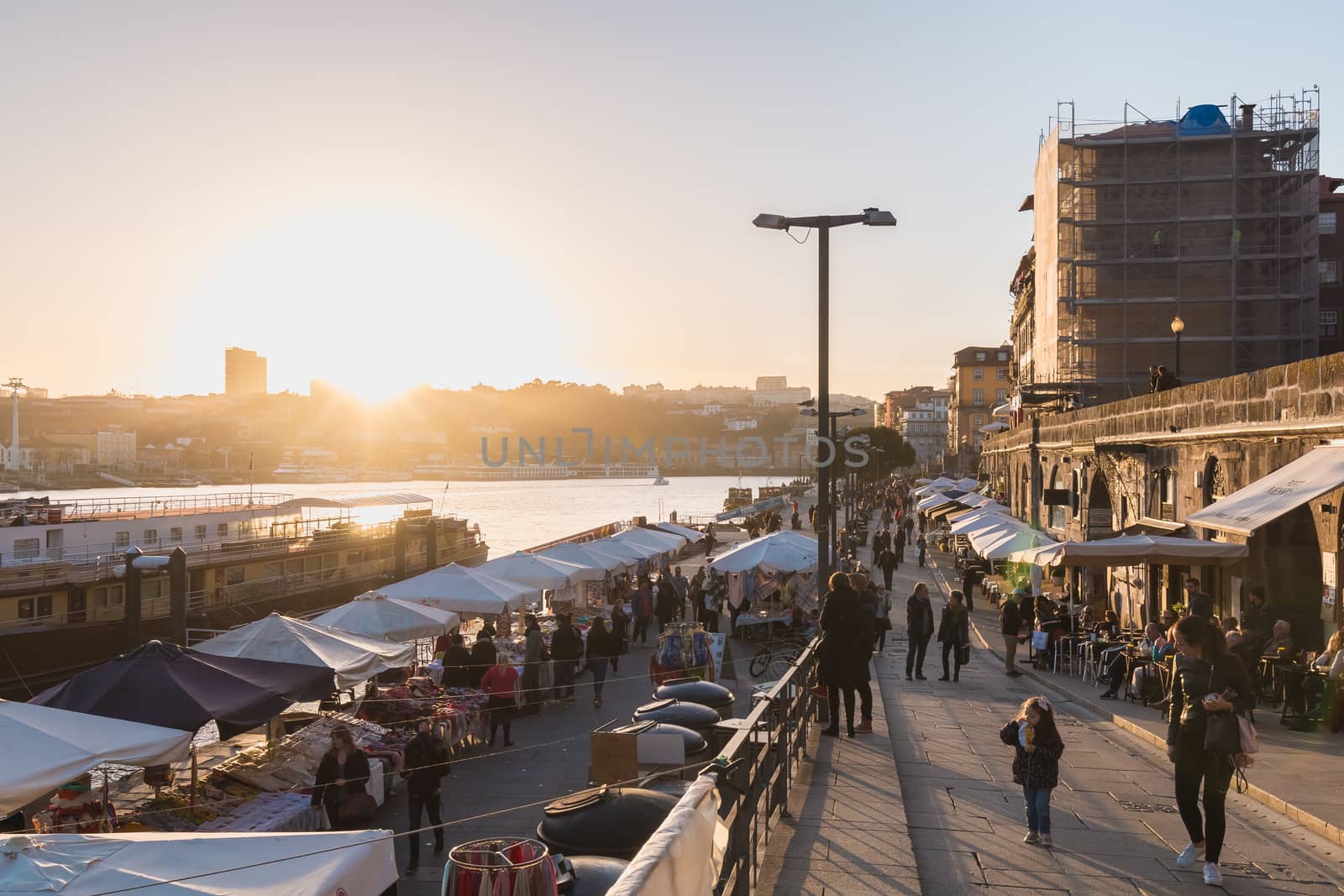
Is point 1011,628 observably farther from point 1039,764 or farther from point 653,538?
point 653,538

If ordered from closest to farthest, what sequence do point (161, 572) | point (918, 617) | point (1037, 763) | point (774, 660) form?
point (1037, 763) → point (918, 617) → point (774, 660) → point (161, 572)

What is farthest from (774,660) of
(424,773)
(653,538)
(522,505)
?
(522,505)

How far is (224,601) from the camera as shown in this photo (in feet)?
112

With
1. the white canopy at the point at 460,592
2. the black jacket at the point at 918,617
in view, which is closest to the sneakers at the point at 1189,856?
the black jacket at the point at 918,617

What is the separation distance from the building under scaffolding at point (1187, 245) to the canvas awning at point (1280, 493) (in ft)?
84.3

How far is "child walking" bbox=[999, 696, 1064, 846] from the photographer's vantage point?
6.86 m

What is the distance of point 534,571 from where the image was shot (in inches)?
843

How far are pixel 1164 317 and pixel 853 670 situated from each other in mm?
33155

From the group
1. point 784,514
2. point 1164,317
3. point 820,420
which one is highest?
point 1164,317

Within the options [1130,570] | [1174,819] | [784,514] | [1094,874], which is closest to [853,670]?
[1174,819]

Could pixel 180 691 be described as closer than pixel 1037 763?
No

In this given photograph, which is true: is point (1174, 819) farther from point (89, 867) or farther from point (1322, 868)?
point (89, 867)

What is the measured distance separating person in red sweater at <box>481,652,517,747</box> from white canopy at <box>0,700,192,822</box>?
5376 millimetres

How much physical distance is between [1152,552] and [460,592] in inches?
436
